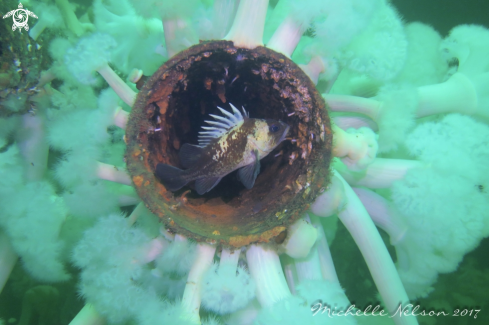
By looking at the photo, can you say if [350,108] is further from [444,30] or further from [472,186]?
[444,30]

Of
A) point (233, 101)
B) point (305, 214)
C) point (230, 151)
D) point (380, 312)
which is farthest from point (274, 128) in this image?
point (380, 312)

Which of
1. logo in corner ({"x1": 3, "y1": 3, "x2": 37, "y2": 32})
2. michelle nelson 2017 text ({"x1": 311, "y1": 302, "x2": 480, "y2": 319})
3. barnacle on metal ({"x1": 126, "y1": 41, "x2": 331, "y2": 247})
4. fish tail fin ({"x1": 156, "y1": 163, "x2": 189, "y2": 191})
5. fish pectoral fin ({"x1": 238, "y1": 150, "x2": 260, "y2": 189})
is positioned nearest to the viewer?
michelle nelson 2017 text ({"x1": 311, "y1": 302, "x2": 480, "y2": 319})

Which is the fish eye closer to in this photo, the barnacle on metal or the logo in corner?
the barnacle on metal

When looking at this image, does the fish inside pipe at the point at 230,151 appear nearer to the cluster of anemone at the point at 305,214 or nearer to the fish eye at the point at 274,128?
the fish eye at the point at 274,128

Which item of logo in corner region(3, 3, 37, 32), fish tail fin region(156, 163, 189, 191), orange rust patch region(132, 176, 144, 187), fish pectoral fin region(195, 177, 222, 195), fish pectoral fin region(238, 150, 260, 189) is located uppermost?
logo in corner region(3, 3, 37, 32)

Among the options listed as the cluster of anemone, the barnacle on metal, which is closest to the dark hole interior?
the barnacle on metal

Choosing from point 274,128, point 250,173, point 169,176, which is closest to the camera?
point 169,176

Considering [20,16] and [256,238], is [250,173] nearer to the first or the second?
[256,238]

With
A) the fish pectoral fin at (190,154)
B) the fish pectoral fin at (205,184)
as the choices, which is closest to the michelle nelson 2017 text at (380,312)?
the fish pectoral fin at (205,184)
